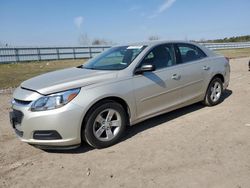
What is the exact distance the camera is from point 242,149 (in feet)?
12.7

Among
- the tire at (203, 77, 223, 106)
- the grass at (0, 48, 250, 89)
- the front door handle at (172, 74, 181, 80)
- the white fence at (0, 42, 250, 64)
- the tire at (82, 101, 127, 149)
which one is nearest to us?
the tire at (82, 101, 127, 149)

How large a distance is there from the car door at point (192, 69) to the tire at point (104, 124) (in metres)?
→ 1.65

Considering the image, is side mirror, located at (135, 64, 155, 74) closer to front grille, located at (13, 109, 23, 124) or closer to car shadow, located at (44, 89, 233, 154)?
car shadow, located at (44, 89, 233, 154)

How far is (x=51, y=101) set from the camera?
3.76m

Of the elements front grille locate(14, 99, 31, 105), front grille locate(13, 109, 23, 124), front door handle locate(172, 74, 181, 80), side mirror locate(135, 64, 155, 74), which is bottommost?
front grille locate(13, 109, 23, 124)

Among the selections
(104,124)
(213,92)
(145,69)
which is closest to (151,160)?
(104,124)

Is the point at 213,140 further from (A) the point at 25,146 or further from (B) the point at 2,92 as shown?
(B) the point at 2,92

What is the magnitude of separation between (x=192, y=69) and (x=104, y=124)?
7.67 ft

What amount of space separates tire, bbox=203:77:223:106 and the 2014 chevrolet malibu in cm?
20

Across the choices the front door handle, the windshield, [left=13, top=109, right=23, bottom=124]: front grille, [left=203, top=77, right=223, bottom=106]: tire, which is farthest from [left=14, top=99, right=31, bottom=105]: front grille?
[left=203, top=77, right=223, bottom=106]: tire

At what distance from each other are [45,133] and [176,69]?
8.83 ft

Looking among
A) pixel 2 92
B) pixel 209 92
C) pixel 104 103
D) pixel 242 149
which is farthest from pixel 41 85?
pixel 2 92

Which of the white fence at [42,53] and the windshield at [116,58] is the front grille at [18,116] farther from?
the white fence at [42,53]

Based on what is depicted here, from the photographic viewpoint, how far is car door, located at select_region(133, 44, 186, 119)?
14.9ft
